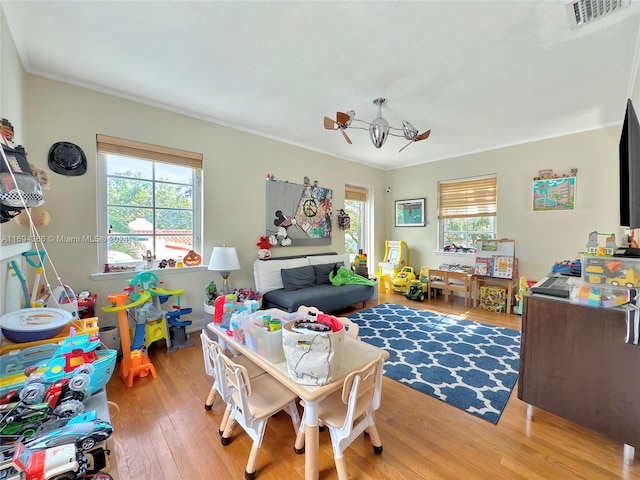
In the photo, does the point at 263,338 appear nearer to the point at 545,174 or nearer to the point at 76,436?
the point at 76,436

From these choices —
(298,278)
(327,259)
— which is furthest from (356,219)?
(298,278)

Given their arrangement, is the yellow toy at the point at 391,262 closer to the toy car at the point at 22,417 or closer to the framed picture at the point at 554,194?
the framed picture at the point at 554,194

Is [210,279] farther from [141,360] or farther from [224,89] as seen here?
[224,89]

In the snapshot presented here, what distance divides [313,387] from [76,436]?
2.72 feet

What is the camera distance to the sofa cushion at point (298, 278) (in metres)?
3.66

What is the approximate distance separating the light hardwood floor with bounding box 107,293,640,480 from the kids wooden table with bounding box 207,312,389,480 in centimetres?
26

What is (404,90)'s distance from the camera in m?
2.51

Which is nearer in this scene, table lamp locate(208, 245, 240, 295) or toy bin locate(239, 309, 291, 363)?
toy bin locate(239, 309, 291, 363)

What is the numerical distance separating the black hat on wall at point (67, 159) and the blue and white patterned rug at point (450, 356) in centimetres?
329

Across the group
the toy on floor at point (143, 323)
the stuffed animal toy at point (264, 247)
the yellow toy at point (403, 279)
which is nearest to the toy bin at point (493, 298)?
the yellow toy at point (403, 279)

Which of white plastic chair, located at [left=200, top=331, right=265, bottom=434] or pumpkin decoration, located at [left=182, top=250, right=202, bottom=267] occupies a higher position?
pumpkin decoration, located at [left=182, top=250, right=202, bottom=267]

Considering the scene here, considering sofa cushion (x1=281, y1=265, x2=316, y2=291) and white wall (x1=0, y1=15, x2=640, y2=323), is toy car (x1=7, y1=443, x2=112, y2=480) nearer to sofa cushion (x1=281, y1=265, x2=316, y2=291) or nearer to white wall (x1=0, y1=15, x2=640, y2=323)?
white wall (x1=0, y1=15, x2=640, y2=323)

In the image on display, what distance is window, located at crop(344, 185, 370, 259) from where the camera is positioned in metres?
5.23

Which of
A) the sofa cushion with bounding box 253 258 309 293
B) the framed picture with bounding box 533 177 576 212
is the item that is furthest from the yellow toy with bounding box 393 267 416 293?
Answer: the sofa cushion with bounding box 253 258 309 293
